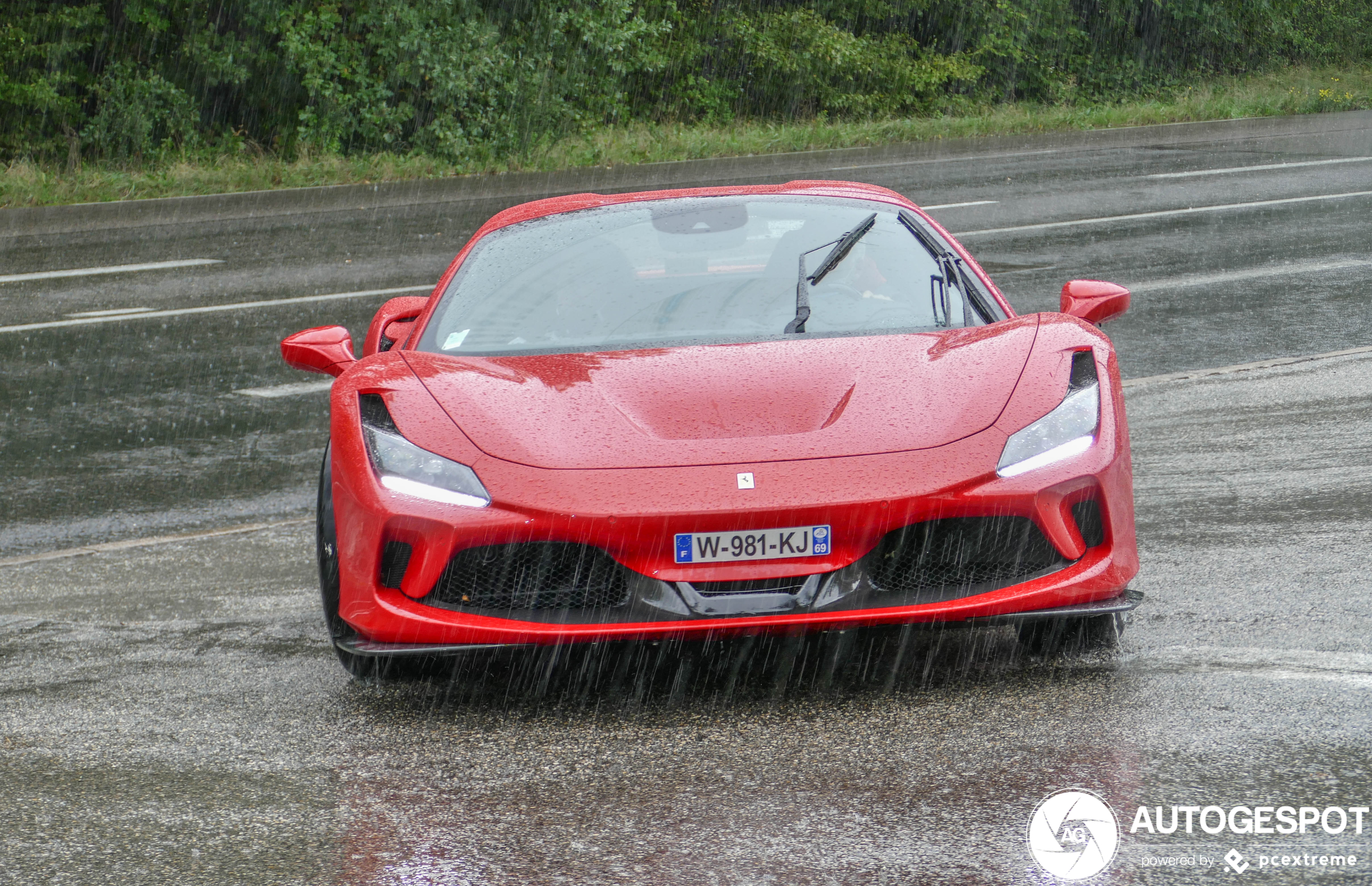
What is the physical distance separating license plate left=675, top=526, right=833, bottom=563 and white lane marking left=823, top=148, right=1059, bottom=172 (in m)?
17.3

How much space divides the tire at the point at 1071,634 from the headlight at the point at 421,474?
1.44 metres

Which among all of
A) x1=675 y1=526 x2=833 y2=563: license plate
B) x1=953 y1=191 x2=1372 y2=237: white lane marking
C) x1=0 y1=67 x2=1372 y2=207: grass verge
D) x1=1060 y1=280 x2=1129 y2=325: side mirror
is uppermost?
x1=1060 y1=280 x2=1129 y2=325: side mirror

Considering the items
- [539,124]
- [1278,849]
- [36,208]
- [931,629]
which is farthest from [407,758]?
[539,124]

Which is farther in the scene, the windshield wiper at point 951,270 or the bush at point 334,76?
the bush at point 334,76

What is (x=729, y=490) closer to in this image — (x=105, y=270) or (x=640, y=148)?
(x=105, y=270)

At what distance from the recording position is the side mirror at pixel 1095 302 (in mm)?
4777

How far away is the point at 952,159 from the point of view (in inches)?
850

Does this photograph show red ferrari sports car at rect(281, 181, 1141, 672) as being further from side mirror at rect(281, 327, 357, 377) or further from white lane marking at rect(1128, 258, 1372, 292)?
white lane marking at rect(1128, 258, 1372, 292)

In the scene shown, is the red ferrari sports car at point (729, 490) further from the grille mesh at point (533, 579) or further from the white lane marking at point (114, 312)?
the white lane marking at point (114, 312)

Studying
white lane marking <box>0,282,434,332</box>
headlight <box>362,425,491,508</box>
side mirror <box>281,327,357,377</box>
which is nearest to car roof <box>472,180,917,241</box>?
side mirror <box>281,327,357,377</box>

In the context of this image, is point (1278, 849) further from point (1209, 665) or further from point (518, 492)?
point (518, 492)

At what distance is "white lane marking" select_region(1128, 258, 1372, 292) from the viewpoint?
10.8 m

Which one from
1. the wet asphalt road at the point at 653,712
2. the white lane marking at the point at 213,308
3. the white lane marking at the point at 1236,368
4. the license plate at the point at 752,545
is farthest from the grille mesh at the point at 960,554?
the white lane marking at the point at 213,308

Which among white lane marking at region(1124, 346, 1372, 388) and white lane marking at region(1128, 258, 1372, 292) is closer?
white lane marking at region(1124, 346, 1372, 388)
